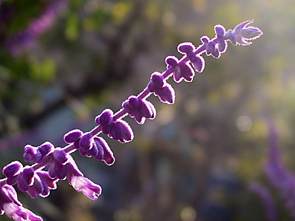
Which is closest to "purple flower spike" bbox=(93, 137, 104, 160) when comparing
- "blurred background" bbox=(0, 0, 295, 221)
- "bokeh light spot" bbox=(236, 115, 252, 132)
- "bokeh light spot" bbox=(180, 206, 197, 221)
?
"blurred background" bbox=(0, 0, 295, 221)

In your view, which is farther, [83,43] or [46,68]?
[83,43]

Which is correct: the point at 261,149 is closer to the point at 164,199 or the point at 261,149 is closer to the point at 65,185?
the point at 164,199

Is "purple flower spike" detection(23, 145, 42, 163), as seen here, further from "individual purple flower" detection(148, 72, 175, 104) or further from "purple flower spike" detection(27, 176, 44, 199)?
"individual purple flower" detection(148, 72, 175, 104)

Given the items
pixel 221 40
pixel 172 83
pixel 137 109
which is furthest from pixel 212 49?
pixel 172 83

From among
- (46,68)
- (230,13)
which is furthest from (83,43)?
(230,13)

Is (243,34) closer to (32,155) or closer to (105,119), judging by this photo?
(105,119)

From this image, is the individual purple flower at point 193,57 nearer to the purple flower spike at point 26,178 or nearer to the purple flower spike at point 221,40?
the purple flower spike at point 221,40
